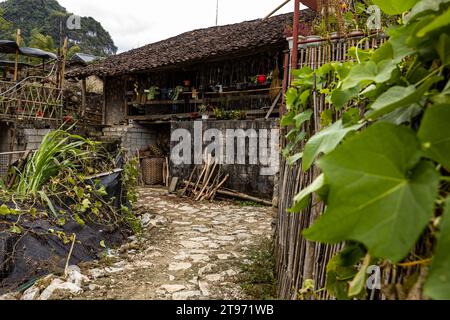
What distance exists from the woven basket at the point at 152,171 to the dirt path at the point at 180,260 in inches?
181

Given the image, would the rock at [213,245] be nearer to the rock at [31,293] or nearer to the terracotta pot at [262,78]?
the rock at [31,293]

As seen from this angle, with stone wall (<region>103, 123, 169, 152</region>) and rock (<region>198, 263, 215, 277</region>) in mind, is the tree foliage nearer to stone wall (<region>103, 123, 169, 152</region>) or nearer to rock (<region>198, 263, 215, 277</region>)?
stone wall (<region>103, 123, 169, 152</region>)

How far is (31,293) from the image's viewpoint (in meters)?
2.85

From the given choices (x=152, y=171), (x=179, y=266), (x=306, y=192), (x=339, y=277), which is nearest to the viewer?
(x=306, y=192)

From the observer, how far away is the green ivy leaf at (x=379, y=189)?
1.58ft

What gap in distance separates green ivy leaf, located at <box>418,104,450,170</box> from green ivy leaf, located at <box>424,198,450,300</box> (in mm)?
95

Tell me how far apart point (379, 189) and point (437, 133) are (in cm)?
12

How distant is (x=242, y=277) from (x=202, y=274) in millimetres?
427

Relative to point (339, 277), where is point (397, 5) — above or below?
above

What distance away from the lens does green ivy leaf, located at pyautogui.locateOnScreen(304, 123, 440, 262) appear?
481 mm

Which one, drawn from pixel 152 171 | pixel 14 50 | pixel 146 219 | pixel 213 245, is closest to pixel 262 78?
pixel 152 171

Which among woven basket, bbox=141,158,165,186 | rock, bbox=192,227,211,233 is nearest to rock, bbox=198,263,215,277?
rock, bbox=192,227,211,233

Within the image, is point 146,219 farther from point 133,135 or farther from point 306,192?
point 133,135
